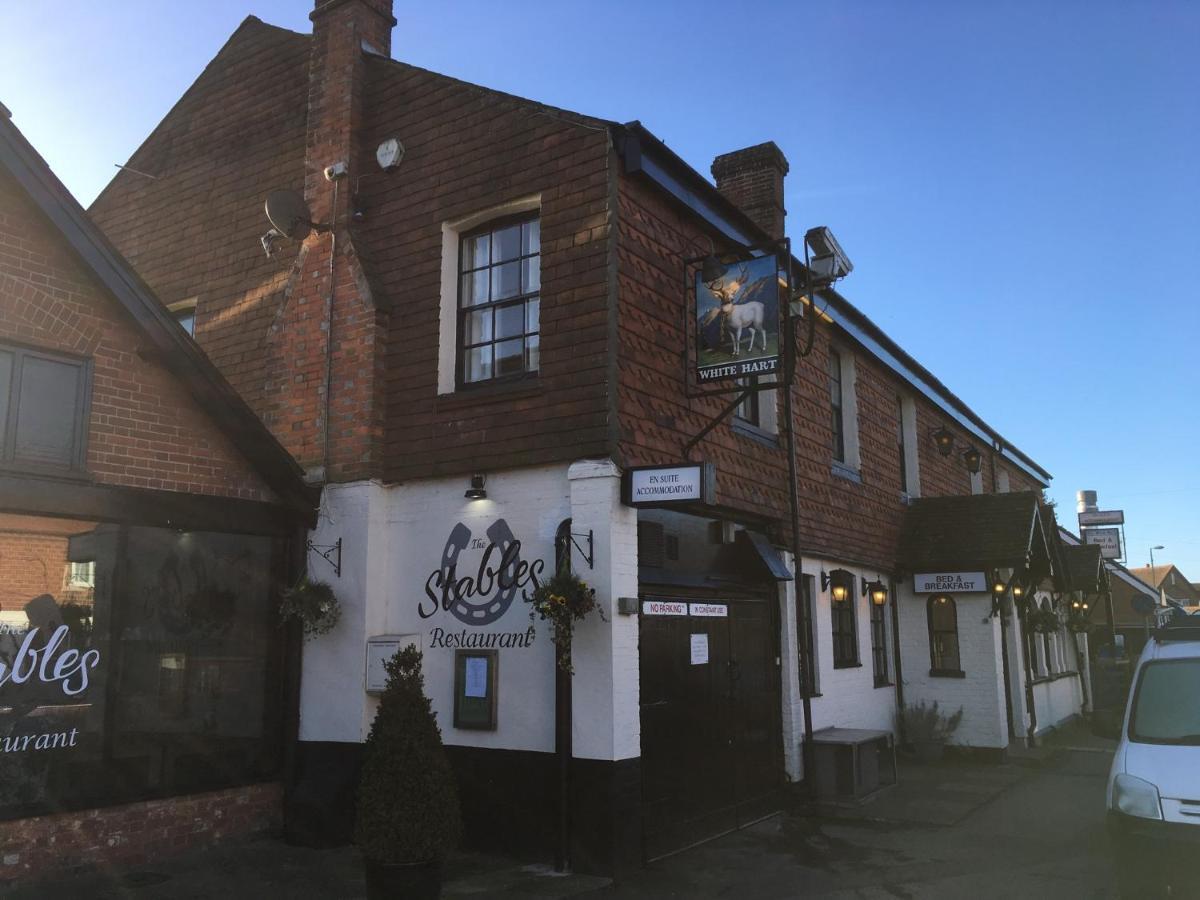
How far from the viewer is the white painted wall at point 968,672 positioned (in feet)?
48.4

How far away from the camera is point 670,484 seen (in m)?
7.96

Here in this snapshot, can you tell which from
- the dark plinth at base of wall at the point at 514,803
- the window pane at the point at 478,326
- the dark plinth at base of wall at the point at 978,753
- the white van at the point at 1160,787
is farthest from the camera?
the dark plinth at base of wall at the point at 978,753

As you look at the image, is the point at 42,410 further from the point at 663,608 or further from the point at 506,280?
the point at 663,608

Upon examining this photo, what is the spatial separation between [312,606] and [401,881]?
3.35 meters

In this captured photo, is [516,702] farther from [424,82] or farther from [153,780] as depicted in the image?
[424,82]

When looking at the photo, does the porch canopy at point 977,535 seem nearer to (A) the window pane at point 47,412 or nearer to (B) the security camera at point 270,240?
(B) the security camera at point 270,240

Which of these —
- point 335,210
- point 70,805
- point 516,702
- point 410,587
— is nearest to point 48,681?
point 70,805

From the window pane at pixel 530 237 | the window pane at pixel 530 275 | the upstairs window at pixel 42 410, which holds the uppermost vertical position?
the window pane at pixel 530 237

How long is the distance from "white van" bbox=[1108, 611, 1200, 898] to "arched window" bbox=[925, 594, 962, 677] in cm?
812

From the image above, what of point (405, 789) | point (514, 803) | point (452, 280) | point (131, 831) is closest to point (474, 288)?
point (452, 280)

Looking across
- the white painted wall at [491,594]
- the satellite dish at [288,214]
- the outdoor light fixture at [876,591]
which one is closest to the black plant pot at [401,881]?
the white painted wall at [491,594]

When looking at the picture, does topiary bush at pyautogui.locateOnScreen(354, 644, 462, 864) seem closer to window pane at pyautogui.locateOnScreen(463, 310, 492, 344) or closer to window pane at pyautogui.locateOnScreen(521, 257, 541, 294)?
window pane at pyautogui.locateOnScreen(463, 310, 492, 344)

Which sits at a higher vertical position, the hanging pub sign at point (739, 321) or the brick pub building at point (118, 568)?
the hanging pub sign at point (739, 321)

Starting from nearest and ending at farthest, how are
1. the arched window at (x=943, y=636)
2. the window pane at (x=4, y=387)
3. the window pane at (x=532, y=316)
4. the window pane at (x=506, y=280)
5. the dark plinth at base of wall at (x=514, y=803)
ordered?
the window pane at (x=4, y=387) → the dark plinth at base of wall at (x=514, y=803) → the window pane at (x=532, y=316) → the window pane at (x=506, y=280) → the arched window at (x=943, y=636)
